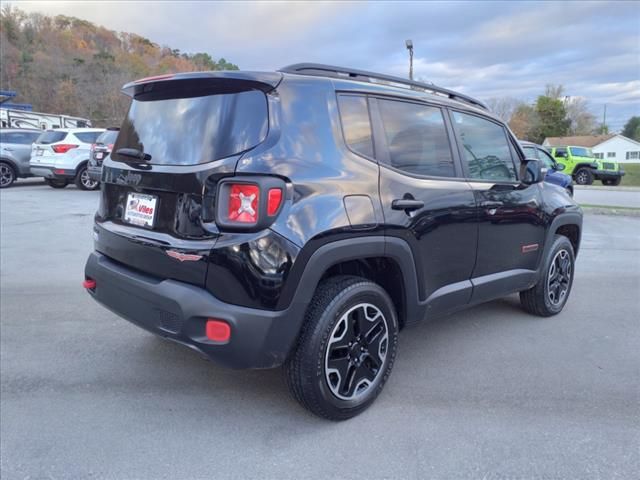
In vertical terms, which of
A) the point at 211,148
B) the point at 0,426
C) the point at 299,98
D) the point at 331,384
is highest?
the point at 299,98

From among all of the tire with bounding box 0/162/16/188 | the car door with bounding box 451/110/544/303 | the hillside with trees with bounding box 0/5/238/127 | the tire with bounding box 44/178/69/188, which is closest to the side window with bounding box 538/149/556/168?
the car door with bounding box 451/110/544/303

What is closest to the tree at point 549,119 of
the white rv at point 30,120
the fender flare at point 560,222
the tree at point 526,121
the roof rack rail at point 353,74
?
the tree at point 526,121

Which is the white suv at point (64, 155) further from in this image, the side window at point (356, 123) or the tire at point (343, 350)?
the tire at point (343, 350)

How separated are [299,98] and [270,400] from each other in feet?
5.98

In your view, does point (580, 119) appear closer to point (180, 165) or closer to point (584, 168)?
point (584, 168)

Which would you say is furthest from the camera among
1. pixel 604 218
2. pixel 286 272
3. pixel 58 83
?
pixel 58 83

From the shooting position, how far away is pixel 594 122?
80.4 meters

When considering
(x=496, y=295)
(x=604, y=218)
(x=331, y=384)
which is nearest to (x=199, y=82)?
(x=331, y=384)

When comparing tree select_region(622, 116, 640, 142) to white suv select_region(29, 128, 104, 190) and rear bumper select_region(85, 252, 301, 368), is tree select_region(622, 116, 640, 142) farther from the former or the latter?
rear bumper select_region(85, 252, 301, 368)

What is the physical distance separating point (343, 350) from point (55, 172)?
13241 millimetres

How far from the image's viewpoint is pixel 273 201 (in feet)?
7.75

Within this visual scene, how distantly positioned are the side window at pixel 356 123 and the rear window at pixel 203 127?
0.51 m

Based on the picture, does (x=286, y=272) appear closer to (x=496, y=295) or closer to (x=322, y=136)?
(x=322, y=136)

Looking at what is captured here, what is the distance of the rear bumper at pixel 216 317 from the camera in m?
2.37
